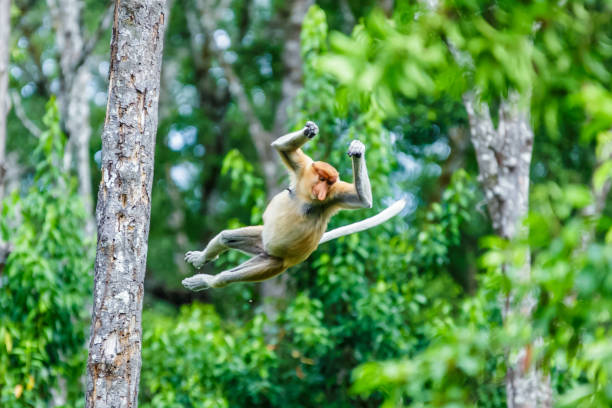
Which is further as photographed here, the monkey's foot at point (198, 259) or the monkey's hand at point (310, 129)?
the monkey's foot at point (198, 259)

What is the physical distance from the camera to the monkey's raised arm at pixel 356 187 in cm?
444

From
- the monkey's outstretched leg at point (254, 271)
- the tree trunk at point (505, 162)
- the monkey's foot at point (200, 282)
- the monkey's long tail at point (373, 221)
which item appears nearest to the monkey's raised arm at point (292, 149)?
the monkey's long tail at point (373, 221)

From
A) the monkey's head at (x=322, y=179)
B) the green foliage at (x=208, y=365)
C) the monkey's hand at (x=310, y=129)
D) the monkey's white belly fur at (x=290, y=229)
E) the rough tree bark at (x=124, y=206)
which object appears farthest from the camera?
the green foliage at (x=208, y=365)

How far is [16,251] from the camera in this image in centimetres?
669

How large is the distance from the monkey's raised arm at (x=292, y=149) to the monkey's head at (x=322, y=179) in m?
0.19

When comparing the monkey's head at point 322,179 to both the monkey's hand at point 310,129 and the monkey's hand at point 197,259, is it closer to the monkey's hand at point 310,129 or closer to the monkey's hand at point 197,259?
the monkey's hand at point 310,129

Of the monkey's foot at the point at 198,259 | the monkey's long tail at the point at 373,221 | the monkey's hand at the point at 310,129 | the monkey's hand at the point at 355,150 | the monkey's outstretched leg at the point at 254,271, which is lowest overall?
the monkey's long tail at the point at 373,221

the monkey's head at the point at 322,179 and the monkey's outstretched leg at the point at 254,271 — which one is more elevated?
the monkey's head at the point at 322,179

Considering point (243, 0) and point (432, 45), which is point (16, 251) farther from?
point (243, 0)

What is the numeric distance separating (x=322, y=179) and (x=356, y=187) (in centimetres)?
21

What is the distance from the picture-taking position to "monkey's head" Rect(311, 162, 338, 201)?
468 centimetres

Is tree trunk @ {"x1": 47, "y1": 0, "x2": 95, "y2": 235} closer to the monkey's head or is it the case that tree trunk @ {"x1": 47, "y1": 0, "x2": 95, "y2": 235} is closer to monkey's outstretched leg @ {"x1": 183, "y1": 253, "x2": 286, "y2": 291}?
monkey's outstretched leg @ {"x1": 183, "y1": 253, "x2": 286, "y2": 291}

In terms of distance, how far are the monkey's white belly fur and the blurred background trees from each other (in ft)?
3.24

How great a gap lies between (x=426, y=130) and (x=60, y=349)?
517 centimetres
